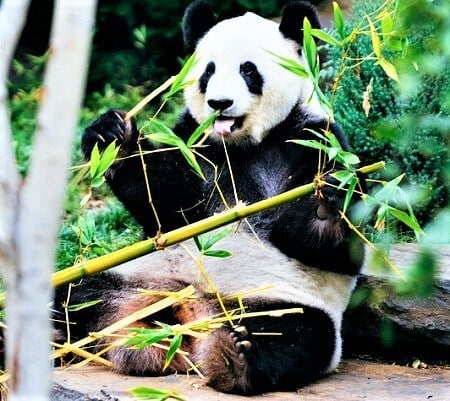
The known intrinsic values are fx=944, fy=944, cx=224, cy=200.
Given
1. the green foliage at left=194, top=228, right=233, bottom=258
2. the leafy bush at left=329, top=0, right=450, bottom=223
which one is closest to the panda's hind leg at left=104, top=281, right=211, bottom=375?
the green foliage at left=194, top=228, right=233, bottom=258

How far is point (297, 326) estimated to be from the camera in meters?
3.52

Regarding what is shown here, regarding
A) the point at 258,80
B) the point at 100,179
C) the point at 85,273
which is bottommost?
the point at 85,273

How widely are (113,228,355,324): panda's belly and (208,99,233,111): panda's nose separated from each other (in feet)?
1.80

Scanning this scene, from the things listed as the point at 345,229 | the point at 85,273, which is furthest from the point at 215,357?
the point at 85,273

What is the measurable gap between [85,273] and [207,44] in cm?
180

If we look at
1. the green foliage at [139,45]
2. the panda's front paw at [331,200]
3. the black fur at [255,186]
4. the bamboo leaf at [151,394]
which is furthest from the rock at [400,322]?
the green foliage at [139,45]

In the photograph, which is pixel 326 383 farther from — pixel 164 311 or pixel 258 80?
pixel 258 80

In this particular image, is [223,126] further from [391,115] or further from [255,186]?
[391,115]

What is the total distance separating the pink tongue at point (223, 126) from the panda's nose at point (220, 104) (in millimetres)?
88

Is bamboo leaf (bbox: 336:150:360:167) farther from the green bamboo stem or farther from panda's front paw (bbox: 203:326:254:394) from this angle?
panda's front paw (bbox: 203:326:254:394)

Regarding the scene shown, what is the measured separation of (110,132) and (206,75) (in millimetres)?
571

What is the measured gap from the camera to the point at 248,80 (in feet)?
13.0

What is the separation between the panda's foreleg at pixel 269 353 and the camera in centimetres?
327

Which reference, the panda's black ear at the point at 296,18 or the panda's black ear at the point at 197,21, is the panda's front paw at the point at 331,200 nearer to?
the panda's black ear at the point at 296,18
